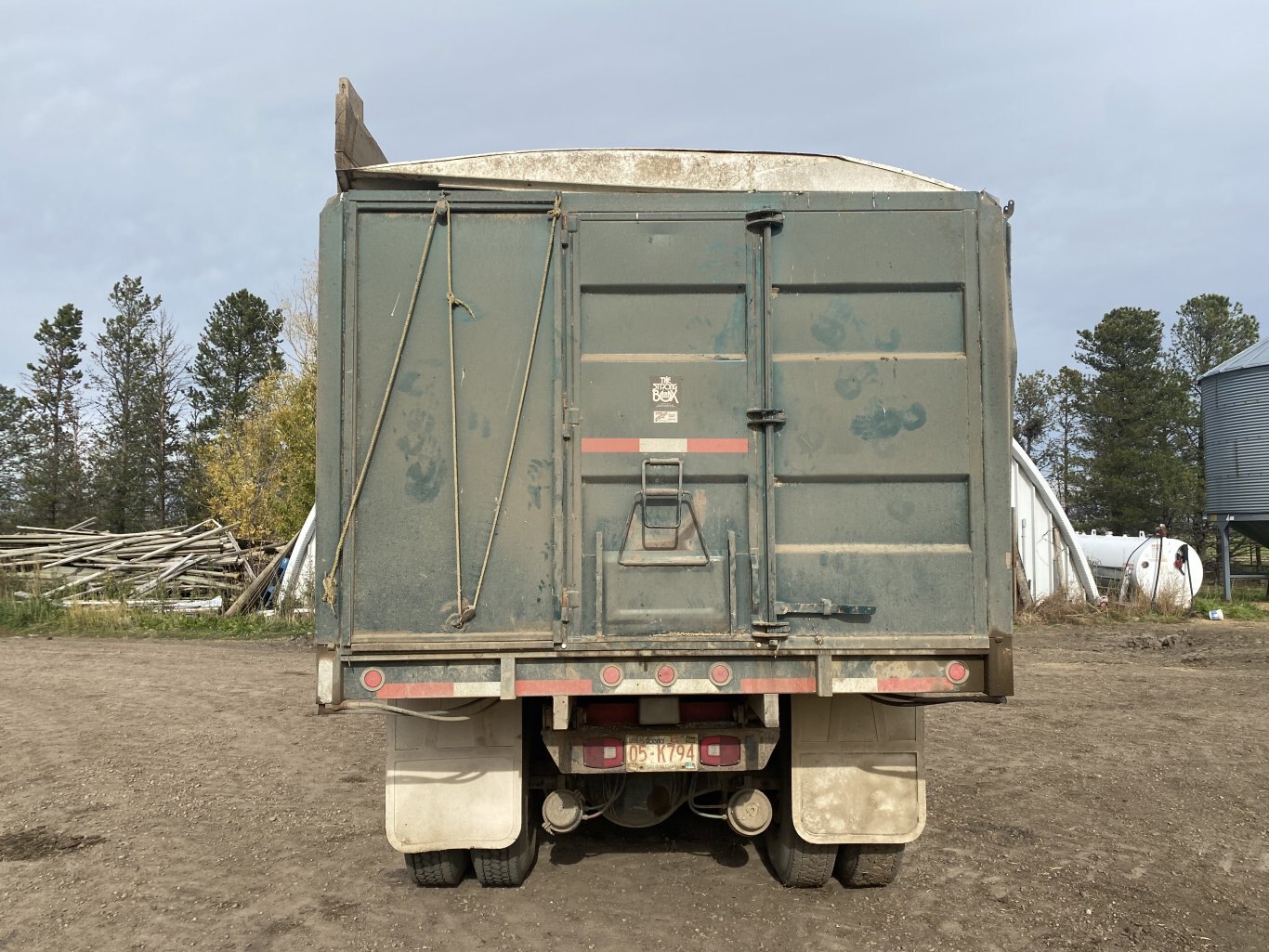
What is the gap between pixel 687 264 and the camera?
3.93 metres

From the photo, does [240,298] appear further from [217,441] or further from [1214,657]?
[1214,657]

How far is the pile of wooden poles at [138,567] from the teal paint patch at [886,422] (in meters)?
17.2

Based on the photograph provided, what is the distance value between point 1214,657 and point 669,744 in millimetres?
12356

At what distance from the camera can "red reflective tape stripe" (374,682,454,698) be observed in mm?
3775

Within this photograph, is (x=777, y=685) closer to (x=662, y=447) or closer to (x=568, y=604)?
(x=568, y=604)

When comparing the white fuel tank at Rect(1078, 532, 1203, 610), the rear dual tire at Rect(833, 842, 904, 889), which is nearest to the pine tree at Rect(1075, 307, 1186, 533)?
the white fuel tank at Rect(1078, 532, 1203, 610)

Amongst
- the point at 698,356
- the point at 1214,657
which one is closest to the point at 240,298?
the point at 1214,657

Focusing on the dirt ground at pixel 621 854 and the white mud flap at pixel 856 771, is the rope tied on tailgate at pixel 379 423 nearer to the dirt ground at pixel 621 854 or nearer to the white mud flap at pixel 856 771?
the dirt ground at pixel 621 854

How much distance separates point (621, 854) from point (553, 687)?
193 centimetres

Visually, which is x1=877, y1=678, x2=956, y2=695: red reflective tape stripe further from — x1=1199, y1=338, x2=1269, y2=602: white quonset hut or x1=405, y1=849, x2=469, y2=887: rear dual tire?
x1=1199, y1=338, x2=1269, y2=602: white quonset hut

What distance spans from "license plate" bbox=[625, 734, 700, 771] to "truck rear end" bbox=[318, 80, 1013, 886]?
383 millimetres

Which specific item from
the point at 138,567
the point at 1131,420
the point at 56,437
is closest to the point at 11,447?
the point at 56,437

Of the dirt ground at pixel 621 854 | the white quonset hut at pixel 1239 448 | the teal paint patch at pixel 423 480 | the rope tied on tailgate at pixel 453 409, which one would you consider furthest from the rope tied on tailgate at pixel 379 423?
the white quonset hut at pixel 1239 448

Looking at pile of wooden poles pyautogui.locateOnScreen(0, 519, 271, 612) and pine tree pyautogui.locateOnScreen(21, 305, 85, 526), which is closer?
pile of wooden poles pyautogui.locateOnScreen(0, 519, 271, 612)
